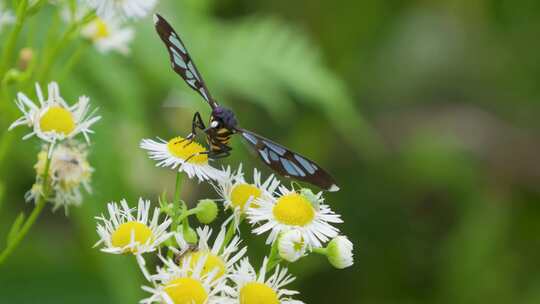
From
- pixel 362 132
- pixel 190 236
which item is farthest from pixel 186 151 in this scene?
pixel 362 132

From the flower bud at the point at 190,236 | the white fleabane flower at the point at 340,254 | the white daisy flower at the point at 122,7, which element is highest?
the white daisy flower at the point at 122,7

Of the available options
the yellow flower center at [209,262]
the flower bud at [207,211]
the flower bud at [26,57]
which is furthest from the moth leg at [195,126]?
the flower bud at [26,57]

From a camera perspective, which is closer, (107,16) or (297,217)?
(297,217)

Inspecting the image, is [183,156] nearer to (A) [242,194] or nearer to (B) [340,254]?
(A) [242,194]

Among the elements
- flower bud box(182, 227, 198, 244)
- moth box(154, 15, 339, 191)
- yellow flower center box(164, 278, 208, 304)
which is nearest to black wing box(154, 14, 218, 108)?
moth box(154, 15, 339, 191)

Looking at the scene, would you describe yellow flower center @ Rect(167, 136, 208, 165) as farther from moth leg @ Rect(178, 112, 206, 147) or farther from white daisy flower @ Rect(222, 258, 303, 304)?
white daisy flower @ Rect(222, 258, 303, 304)

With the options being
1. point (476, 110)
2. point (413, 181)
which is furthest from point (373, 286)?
point (476, 110)

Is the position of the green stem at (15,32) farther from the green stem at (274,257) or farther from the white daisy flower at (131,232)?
the green stem at (274,257)
